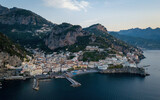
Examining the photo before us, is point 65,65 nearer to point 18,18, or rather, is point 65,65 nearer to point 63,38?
point 63,38

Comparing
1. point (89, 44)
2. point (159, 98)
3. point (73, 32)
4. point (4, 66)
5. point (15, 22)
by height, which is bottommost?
Answer: point (159, 98)

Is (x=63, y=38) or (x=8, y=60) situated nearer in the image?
(x=8, y=60)

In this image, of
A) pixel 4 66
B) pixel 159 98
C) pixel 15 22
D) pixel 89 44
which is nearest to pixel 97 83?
pixel 159 98

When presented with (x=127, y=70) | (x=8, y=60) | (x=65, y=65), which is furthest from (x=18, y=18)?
(x=127, y=70)

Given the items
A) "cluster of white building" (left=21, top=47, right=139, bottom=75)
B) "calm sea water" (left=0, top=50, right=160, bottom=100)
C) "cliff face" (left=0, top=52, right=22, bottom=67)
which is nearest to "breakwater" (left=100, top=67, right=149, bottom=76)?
"cluster of white building" (left=21, top=47, right=139, bottom=75)

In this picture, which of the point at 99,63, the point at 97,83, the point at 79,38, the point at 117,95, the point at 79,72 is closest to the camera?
the point at 117,95

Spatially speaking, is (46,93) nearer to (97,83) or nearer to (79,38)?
(97,83)

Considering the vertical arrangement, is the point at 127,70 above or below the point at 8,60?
below

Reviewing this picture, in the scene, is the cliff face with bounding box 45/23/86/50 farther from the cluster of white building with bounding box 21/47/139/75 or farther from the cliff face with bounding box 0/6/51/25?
the cliff face with bounding box 0/6/51/25

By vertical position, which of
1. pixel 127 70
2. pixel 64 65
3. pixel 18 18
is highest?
pixel 18 18

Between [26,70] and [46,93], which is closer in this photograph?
[46,93]

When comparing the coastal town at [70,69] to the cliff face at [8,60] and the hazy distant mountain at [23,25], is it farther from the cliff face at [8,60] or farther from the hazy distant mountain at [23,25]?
the hazy distant mountain at [23,25]
